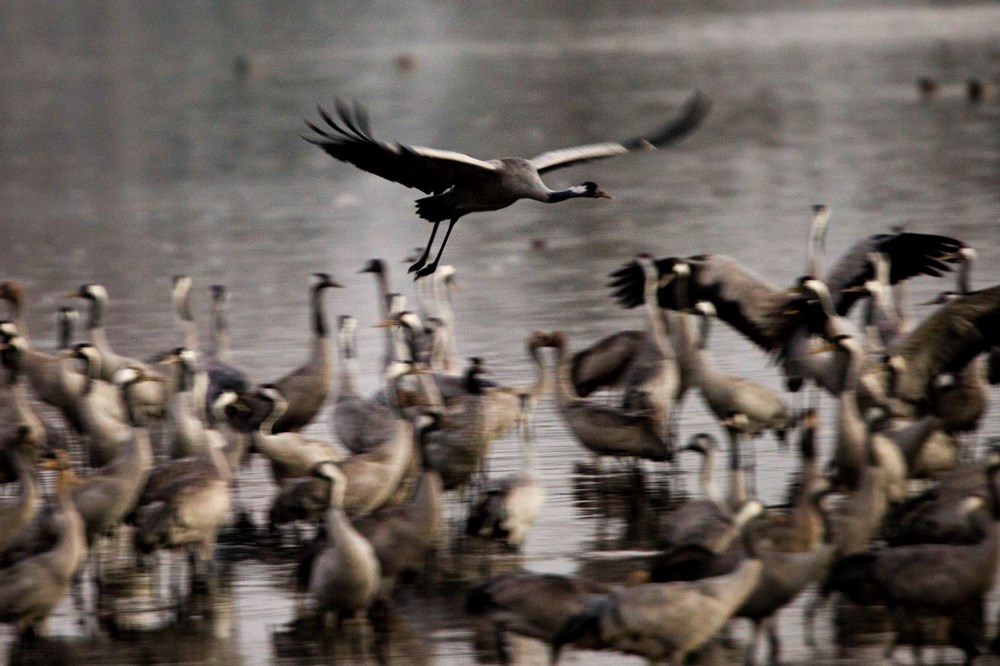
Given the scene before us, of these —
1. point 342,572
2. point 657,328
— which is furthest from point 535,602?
point 657,328

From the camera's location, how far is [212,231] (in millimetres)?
25203

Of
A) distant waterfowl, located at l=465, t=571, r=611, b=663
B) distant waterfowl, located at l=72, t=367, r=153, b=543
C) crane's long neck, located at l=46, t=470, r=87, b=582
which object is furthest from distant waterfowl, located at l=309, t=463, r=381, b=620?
distant waterfowl, located at l=72, t=367, r=153, b=543

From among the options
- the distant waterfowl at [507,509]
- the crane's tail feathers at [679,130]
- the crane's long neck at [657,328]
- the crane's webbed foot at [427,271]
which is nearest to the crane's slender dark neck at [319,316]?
the crane's webbed foot at [427,271]

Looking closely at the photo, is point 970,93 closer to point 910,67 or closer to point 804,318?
point 910,67

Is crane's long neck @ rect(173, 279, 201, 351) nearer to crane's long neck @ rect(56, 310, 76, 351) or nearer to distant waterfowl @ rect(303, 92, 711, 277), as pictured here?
crane's long neck @ rect(56, 310, 76, 351)

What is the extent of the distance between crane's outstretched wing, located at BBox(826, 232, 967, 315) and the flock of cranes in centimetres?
2

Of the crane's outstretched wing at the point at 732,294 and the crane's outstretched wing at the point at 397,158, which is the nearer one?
the crane's outstretched wing at the point at 397,158

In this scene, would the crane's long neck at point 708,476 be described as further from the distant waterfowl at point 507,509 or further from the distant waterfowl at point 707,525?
the distant waterfowl at point 507,509

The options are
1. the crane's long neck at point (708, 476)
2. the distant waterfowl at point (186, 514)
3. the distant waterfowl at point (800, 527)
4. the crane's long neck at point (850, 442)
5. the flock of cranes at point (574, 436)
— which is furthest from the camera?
the crane's long neck at point (850, 442)

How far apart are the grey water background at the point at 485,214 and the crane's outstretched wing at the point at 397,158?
189cm

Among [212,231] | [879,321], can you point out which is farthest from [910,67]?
[879,321]

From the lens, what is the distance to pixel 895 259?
44.0 feet

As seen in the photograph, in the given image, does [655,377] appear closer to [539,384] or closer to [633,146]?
[539,384]

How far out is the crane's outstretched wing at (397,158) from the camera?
10.8 m
